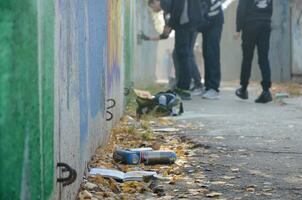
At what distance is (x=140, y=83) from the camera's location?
484 inches

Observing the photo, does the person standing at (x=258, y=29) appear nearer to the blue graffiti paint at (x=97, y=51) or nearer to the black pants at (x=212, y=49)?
the black pants at (x=212, y=49)

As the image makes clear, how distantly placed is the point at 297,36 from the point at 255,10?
5.82 meters

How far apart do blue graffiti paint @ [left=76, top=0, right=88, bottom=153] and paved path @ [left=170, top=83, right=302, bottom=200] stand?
27.7 inches

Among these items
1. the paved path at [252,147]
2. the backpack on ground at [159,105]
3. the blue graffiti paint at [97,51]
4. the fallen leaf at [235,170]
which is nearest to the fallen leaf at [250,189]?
the paved path at [252,147]

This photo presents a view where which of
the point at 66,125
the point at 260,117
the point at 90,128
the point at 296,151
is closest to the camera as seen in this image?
the point at 66,125

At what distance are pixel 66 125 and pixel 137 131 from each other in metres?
2.67

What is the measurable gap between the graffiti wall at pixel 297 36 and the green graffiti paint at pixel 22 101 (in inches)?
473

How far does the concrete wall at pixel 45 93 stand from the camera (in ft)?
5.63

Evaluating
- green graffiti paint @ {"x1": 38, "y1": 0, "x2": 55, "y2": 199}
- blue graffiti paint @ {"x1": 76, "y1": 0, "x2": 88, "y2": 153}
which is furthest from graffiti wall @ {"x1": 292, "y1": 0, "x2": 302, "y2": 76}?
green graffiti paint @ {"x1": 38, "y1": 0, "x2": 55, "y2": 199}

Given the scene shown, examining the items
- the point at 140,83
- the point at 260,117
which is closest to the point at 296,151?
the point at 260,117

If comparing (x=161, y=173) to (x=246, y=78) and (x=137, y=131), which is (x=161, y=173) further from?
(x=246, y=78)

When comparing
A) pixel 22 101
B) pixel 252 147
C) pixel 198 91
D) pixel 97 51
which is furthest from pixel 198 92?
pixel 22 101

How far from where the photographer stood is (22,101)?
1767mm

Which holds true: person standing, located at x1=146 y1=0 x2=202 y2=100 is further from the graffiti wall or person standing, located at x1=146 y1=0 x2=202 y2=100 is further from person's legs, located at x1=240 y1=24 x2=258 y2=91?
the graffiti wall
